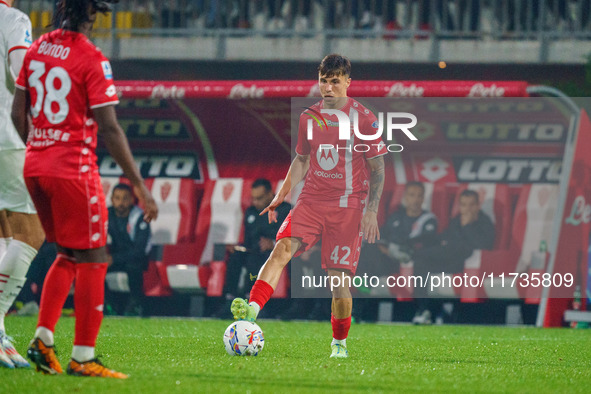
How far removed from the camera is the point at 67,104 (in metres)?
5.07

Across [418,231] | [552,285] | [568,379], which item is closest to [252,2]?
[418,231]

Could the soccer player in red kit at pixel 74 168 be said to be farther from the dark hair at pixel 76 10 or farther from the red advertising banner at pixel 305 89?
the red advertising banner at pixel 305 89

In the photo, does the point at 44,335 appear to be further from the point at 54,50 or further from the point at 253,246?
the point at 253,246

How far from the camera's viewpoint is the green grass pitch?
507 centimetres

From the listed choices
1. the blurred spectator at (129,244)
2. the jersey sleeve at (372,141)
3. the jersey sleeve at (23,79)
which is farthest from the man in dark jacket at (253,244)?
the jersey sleeve at (23,79)

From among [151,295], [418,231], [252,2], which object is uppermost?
[252,2]

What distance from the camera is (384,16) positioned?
15.4 meters

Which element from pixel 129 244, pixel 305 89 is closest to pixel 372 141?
pixel 305 89

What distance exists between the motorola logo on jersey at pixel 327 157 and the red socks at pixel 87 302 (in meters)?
2.70

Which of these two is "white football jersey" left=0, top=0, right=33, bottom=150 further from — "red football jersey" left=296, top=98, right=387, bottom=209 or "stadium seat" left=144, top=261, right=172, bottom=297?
"stadium seat" left=144, top=261, right=172, bottom=297

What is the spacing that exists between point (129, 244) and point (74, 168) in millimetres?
7588

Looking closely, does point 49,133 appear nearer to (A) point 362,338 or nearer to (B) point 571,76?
(A) point 362,338

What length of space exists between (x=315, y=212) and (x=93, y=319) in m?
2.57

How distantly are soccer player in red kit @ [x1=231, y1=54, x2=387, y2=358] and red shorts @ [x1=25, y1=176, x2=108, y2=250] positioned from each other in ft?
6.60
